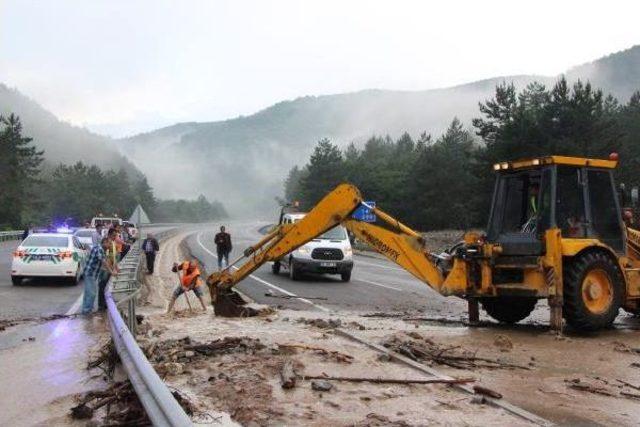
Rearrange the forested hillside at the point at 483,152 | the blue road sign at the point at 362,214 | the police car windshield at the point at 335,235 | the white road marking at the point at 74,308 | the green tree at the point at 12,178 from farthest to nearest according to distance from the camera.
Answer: the green tree at the point at 12,178
the forested hillside at the point at 483,152
the police car windshield at the point at 335,235
the white road marking at the point at 74,308
the blue road sign at the point at 362,214

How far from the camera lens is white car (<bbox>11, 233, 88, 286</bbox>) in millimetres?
19344

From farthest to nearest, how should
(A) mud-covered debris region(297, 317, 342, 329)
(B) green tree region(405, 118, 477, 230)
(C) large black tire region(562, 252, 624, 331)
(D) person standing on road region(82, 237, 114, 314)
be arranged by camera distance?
(B) green tree region(405, 118, 477, 230)
(D) person standing on road region(82, 237, 114, 314)
(A) mud-covered debris region(297, 317, 342, 329)
(C) large black tire region(562, 252, 624, 331)

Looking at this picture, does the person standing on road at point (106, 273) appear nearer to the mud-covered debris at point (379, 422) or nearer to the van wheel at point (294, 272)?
the van wheel at point (294, 272)

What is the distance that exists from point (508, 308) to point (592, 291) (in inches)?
72.6

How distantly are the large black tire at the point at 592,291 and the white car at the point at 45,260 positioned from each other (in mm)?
14137

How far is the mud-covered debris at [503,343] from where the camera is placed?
9.73 m

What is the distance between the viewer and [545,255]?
35.6ft

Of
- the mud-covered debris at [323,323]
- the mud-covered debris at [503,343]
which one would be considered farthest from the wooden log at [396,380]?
the mud-covered debris at [323,323]

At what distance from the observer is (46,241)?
65.8 ft

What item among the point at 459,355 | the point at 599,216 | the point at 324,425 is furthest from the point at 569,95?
the point at 324,425

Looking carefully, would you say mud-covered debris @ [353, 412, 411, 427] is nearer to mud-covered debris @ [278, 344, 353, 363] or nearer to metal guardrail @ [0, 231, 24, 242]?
mud-covered debris @ [278, 344, 353, 363]

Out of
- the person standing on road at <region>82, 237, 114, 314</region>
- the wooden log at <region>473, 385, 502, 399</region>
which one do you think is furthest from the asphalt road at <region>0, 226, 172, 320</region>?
the wooden log at <region>473, 385, 502, 399</region>

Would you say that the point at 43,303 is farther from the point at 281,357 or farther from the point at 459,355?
the point at 459,355

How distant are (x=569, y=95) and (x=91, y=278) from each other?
48543mm
